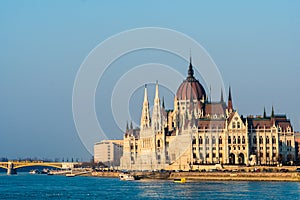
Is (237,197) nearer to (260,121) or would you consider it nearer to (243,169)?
(243,169)

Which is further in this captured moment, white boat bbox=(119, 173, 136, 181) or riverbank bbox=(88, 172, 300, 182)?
white boat bbox=(119, 173, 136, 181)

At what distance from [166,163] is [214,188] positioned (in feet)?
238

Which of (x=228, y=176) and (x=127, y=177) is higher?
(x=127, y=177)

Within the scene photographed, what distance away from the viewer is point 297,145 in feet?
624

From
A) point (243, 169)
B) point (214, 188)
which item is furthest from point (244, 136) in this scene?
point (214, 188)

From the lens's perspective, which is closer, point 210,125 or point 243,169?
point 243,169

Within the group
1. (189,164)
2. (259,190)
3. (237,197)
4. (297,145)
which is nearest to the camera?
(237,197)

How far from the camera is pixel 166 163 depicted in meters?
191

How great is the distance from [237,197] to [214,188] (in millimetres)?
19441

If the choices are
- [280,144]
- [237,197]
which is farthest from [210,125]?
[237,197]

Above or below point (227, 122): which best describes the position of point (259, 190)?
below

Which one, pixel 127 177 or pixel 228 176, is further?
pixel 127 177

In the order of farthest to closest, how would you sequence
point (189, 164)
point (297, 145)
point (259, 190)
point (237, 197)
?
point (297, 145) → point (189, 164) → point (259, 190) → point (237, 197)

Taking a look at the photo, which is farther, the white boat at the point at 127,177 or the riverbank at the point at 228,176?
the white boat at the point at 127,177
